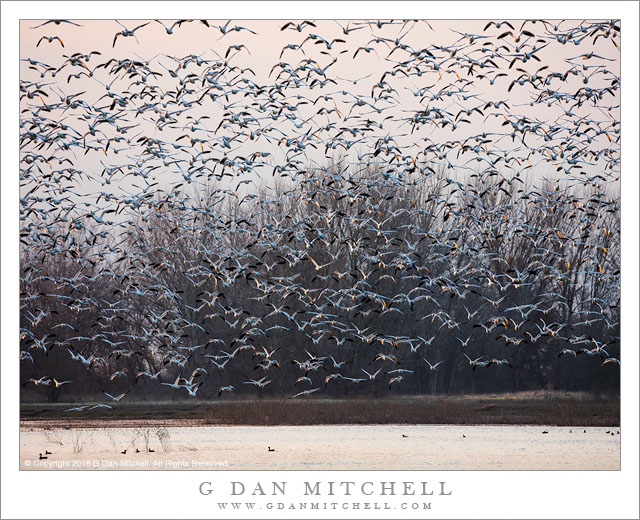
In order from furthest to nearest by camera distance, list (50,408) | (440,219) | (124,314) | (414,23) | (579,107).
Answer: (440,219)
(124,314)
(50,408)
(579,107)
(414,23)

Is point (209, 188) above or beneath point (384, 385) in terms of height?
above

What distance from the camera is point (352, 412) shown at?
21109 mm

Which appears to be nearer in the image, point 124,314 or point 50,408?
point 50,408

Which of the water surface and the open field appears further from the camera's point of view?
the open field

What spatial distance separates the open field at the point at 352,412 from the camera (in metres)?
19.5

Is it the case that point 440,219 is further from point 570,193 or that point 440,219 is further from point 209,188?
point 209,188

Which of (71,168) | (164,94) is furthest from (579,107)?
(71,168)

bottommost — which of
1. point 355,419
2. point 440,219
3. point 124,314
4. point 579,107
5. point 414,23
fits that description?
point 355,419

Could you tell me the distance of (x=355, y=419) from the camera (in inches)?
808

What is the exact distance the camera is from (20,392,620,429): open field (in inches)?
770

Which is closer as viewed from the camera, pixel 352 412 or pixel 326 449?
pixel 326 449

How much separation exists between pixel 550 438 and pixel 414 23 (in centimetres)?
781

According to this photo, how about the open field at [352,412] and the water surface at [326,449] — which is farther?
the open field at [352,412]
